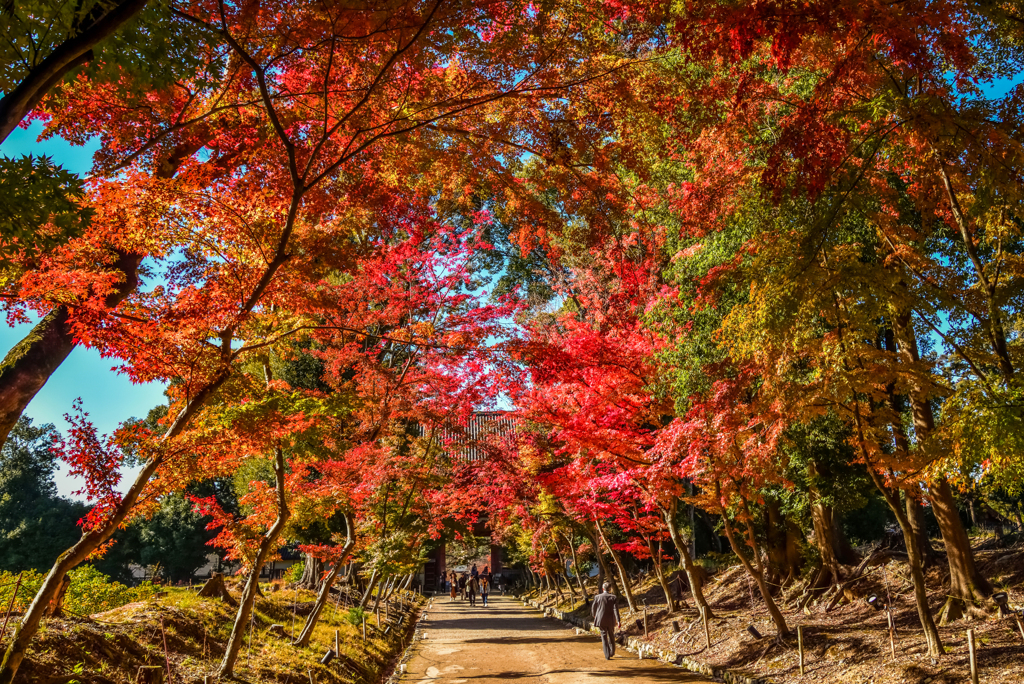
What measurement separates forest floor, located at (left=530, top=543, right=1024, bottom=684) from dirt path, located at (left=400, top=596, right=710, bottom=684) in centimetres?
111

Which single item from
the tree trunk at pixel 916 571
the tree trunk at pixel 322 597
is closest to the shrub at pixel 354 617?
the tree trunk at pixel 322 597

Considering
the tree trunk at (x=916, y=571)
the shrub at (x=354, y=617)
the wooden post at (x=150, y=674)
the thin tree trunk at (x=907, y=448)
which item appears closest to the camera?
the wooden post at (x=150, y=674)

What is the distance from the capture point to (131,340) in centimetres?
510

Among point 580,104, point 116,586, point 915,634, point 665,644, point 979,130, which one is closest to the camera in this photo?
point 979,130

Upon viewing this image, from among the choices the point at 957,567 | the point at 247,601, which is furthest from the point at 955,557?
the point at 247,601

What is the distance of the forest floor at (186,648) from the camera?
5.80 m

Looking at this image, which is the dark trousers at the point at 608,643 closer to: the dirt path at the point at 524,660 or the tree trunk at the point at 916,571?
the dirt path at the point at 524,660

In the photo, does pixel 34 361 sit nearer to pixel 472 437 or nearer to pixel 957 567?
pixel 957 567

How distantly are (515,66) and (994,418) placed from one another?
218 inches

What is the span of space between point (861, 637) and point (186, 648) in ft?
31.6

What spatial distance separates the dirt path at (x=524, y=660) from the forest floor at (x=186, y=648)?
1.16m

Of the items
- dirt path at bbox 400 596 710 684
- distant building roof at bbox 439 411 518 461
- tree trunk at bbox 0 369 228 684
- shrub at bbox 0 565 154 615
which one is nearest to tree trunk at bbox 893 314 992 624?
dirt path at bbox 400 596 710 684

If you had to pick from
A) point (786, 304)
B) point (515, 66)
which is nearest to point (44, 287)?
point (515, 66)

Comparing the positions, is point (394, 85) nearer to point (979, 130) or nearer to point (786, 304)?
point (786, 304)
